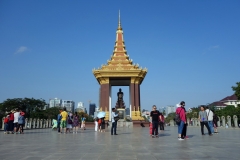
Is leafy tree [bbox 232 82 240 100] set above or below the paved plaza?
above

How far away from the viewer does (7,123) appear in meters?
18.6

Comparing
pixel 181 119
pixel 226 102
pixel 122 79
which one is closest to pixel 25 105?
pixel 122 79

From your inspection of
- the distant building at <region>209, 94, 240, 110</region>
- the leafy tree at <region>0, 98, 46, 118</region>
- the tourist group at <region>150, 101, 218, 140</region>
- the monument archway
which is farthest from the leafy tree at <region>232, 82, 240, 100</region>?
the distant building at <region>209, 94, 240, 110</region>

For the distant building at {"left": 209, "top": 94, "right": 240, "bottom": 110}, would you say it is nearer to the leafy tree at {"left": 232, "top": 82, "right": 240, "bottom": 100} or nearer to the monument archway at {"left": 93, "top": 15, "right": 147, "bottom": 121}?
the leafy tree at {"left": 232, "top": 82, "right": 240, "bottom": 100}

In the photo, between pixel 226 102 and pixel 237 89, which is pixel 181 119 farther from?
pixel 226 102

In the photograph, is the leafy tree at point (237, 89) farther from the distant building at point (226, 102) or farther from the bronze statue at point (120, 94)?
the distant building at point (226, 102)

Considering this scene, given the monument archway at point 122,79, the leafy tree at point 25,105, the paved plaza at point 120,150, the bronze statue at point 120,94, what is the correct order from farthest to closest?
1. the leafy tree at point 25,105
2. the bronze statue at point 120,94
3. the monument archway at point 122,79
4. the paved plaza at point 120,150

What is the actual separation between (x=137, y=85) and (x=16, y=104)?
38.9 metres

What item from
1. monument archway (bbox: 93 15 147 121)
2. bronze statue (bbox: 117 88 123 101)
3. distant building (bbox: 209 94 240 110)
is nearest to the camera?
monument archway (bbox: 93 15 147 121)

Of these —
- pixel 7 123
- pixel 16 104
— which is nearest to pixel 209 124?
pixel 7 123

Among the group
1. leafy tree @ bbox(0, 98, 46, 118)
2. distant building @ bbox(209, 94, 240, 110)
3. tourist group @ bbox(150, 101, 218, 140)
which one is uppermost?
distant building @ bbox(209, 94, 240, 110)

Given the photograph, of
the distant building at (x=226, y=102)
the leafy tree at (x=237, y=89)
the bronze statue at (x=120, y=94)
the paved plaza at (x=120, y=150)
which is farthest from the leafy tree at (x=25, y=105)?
the distant building at (x=226, y=102)

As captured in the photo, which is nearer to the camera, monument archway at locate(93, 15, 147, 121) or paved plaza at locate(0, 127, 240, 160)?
paved plaza at locate(0, 127, 240, 160)

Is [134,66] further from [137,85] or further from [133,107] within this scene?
[133,107]
